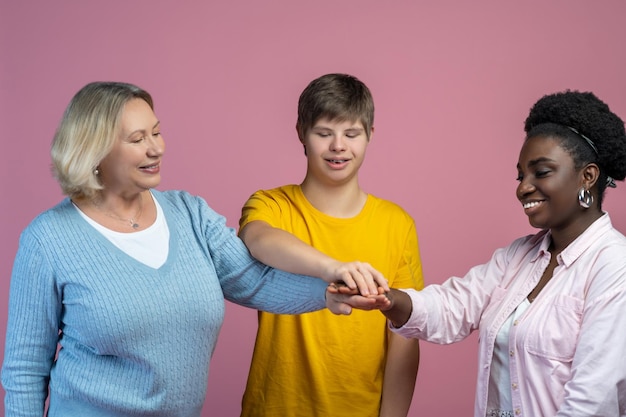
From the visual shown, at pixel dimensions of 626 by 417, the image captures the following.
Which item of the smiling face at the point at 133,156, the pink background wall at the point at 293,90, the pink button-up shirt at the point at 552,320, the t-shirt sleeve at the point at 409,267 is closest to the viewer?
the pink button-up shirt at the point at 552,320

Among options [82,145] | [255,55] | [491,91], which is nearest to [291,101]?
[255,55]

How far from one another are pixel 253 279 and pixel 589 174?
93 cm

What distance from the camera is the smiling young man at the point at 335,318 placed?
8.96 ft

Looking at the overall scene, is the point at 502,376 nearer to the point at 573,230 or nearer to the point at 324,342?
the point at 573,230

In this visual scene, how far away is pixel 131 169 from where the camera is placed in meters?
2.34

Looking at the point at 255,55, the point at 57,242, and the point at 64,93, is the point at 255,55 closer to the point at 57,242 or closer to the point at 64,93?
the point at 64,93

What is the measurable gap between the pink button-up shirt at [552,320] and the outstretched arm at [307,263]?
222mm

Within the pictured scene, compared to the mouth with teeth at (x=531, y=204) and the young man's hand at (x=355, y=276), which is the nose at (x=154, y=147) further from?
the mouth with teeth at (x=531, y=204)

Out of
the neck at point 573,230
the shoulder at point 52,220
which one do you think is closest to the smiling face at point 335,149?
the neck at point 573,230

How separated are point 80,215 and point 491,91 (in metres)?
2.16

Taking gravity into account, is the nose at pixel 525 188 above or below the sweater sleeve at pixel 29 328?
above

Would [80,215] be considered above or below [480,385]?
above

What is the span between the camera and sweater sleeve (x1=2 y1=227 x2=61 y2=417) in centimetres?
227

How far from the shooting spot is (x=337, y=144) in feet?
8.98
